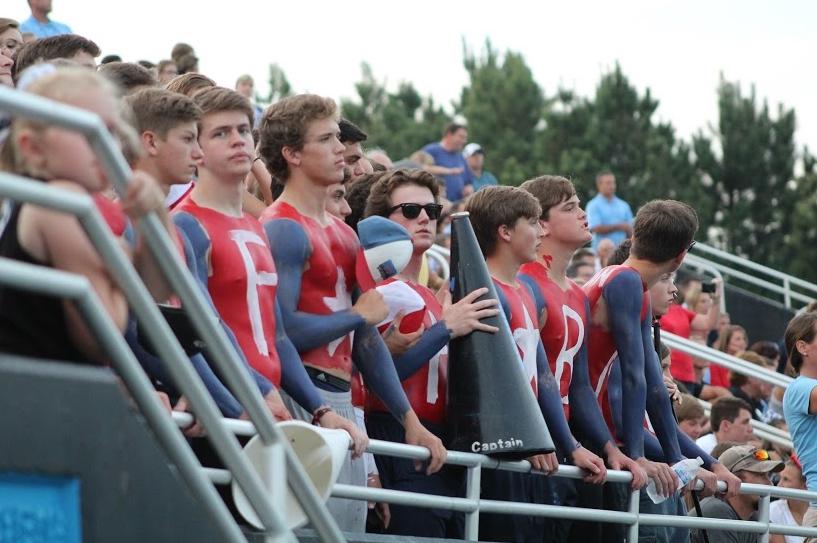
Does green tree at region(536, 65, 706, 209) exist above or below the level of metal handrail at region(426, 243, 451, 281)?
above

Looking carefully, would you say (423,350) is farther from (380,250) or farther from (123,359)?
(123,359)

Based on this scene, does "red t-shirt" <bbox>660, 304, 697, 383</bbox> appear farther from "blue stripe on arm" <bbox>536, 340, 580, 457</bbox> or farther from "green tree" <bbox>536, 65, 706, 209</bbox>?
"green tree" <bbox>536, 65, 706, 209</bbox>

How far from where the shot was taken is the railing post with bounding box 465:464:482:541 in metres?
6.31

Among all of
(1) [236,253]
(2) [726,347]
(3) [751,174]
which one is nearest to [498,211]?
(1) [236,253]

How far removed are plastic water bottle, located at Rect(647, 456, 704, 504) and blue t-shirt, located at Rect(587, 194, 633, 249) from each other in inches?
418

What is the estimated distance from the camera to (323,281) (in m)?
6.35

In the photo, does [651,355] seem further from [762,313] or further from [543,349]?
[762,313]

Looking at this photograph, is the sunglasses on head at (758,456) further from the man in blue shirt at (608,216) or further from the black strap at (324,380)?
the man in blue shirt at (608,216)

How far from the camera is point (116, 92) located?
4.26 meters

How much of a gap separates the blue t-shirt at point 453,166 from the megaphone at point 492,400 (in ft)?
36.9

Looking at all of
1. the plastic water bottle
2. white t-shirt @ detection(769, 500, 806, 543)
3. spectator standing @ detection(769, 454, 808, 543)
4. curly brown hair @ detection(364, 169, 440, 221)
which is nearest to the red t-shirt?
spectator standing @ detection(769, 454, 808, 543)

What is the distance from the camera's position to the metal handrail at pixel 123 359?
11.9ft

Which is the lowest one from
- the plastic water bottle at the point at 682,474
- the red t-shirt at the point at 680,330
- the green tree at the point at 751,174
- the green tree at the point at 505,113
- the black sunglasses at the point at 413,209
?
the plastic water bottle at the point at 682,474

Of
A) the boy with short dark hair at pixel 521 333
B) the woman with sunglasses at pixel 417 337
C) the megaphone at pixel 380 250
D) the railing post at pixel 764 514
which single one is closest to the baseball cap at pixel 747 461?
the railing post at pixel 764 514
